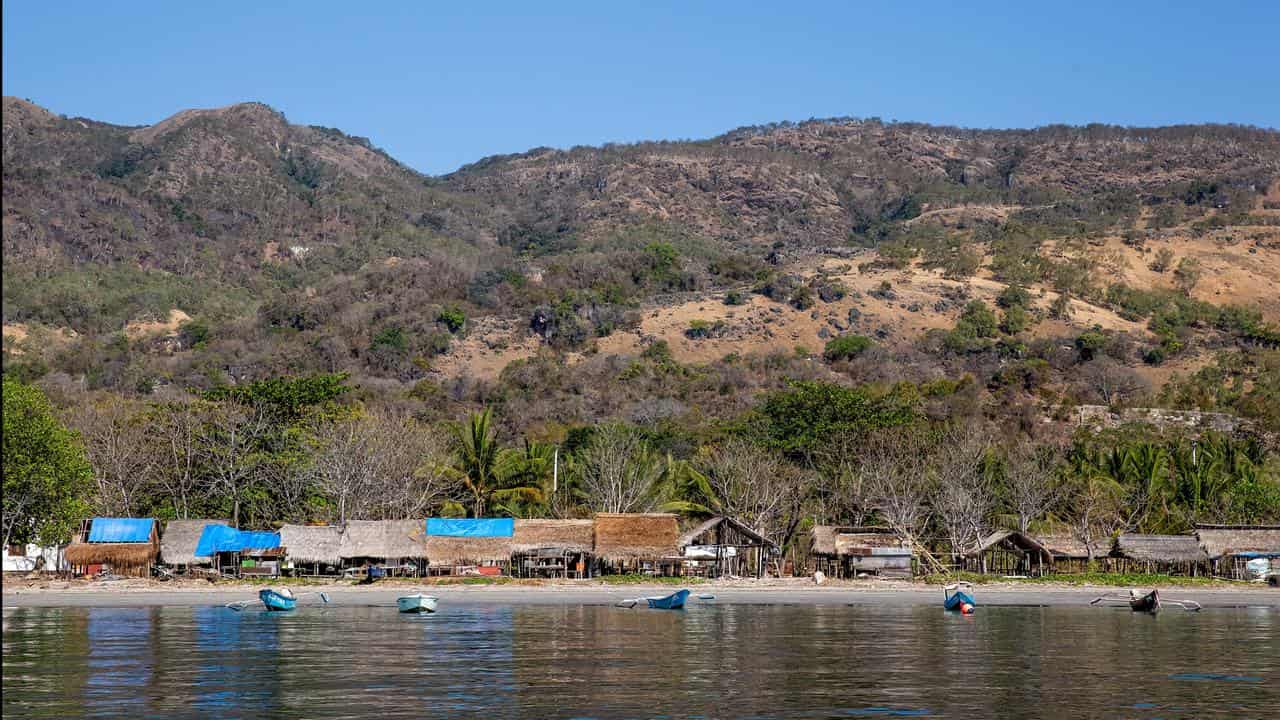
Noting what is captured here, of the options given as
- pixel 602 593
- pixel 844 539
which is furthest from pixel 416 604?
pixel 844 539

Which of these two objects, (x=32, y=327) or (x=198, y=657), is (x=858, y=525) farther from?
→ (x=32, y=327)

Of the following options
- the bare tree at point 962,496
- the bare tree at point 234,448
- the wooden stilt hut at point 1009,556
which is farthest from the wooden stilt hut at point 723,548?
the bare tree at point 234,448

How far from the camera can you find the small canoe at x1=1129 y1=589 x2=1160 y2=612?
39.6 m

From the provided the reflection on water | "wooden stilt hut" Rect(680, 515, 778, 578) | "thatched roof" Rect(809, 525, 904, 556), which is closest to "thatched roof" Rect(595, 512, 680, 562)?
"wooden stilt hut" Rect(680, 515, 778, 578)

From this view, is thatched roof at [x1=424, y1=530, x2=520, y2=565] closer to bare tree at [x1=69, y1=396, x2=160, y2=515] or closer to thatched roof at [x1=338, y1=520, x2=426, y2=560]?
thatched roof at [x1=338, y1=520, x2=426, y2=560]

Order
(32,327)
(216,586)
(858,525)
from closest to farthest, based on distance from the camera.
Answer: (216,586) < (858,525) < (32,327)

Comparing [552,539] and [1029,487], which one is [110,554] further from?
[1029,487]

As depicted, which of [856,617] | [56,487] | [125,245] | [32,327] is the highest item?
[125,245]

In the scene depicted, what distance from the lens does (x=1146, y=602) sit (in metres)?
39.9

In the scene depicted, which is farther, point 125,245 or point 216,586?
point 125,245

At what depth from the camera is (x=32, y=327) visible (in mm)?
111500

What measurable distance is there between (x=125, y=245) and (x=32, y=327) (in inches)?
1459

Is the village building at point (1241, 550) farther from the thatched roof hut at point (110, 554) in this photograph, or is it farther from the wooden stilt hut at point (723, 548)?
the thatched roof hut at point (110, 554)

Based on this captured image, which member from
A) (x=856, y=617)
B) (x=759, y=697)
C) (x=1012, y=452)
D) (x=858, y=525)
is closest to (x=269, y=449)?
(x=858, y=525)
